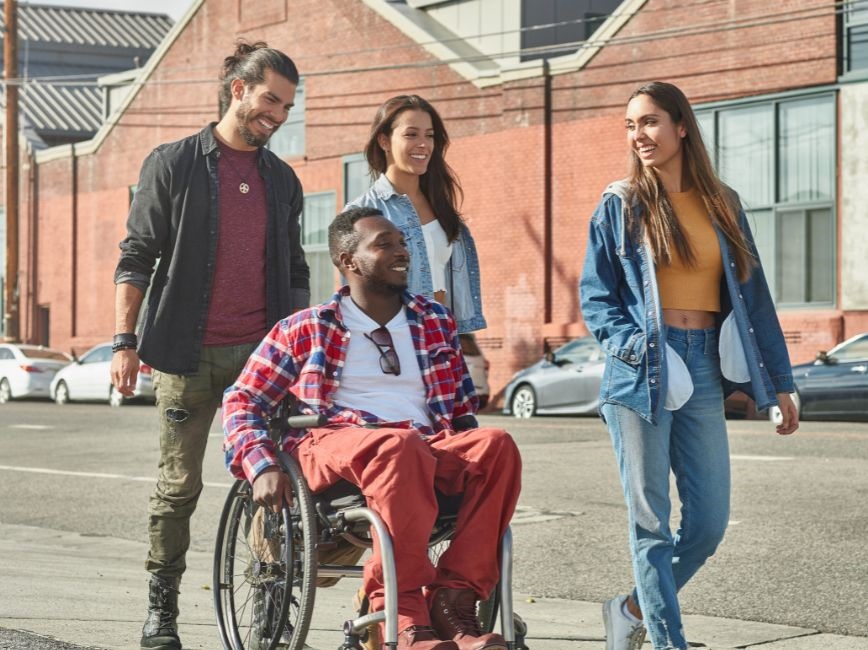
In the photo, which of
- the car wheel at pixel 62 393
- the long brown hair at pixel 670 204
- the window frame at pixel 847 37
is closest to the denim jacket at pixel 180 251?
the long brown hair at pixel 670 204

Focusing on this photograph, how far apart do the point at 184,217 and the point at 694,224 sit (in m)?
1.90

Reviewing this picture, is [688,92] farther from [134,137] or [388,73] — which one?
[134,137]

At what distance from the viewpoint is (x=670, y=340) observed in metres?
5.11

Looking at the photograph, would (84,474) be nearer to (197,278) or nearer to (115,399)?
(197,278)

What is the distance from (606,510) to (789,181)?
55.4 ft

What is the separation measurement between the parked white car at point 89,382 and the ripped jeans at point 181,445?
24918 millimetres

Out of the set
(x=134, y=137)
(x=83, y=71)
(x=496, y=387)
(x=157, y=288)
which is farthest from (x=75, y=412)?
(x=83, y=71)

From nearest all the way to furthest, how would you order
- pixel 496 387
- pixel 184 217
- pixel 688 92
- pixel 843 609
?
pixel 184 217, pixel 843 609, pixel 688 92, pixel 496 387

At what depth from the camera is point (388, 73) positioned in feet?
109

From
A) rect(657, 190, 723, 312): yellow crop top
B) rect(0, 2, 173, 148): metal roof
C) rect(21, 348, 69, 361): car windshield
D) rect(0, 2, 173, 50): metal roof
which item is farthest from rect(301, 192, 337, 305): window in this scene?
rect(657, 190, 723, 312): yellow crop top

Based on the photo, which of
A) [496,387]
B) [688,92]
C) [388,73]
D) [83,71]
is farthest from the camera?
[83,71]

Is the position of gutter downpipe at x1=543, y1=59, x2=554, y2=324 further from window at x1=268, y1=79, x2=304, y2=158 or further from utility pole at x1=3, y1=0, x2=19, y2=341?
utility pole at x1=3, y1=0, x2=19, y2=341

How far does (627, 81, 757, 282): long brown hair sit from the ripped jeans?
1.67 m

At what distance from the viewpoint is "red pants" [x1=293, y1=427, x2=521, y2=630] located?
4543 mm
